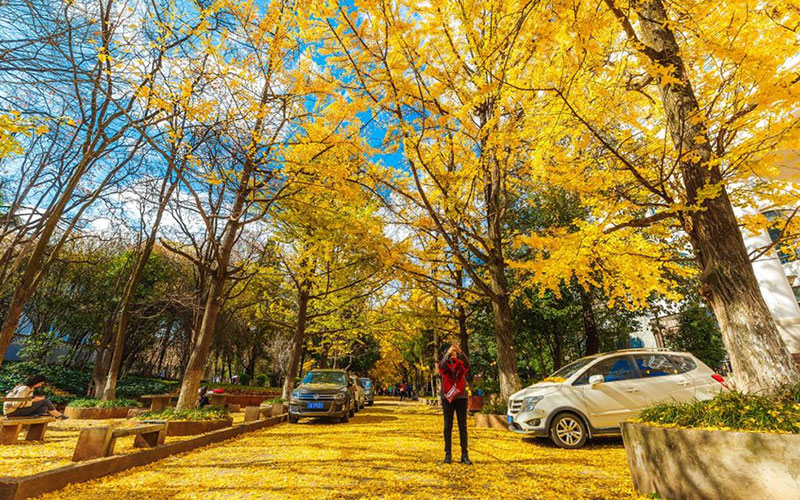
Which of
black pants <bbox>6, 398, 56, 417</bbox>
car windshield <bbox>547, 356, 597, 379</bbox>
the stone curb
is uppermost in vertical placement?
car windshield <bbox>547, 356, 597, 379</bbox>

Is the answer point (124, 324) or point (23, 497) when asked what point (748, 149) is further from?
point (124, 324)

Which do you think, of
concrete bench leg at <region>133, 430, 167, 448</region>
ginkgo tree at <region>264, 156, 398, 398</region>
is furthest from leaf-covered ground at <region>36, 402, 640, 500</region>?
ginkgo tree at <region>264, 156, 398, 398</region>

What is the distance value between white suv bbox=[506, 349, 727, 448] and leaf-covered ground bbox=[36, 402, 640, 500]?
1.27 feet

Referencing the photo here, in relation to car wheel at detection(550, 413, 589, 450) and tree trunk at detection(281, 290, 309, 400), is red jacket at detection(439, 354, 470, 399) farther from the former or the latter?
tree trunk at detection(281, 290, 309, 400)

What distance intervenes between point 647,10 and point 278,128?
742 cm

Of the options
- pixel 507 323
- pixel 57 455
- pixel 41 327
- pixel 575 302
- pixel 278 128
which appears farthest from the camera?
pixel 41 327

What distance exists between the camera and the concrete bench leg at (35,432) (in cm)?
620

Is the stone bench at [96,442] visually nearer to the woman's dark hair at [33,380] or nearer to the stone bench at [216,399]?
the woman's dark hair at [33,380]

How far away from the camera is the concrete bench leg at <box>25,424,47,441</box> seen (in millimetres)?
6198

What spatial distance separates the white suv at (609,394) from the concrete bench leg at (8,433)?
8783 mm

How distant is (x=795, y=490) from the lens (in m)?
2.59

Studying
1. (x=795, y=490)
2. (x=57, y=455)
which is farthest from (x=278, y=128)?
(x=795, y=490)

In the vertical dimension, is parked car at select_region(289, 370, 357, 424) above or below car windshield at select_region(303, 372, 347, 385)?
below

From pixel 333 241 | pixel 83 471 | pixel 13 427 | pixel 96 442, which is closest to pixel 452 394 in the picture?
pixel 83 471
